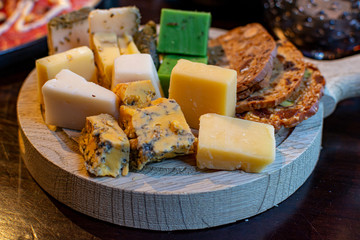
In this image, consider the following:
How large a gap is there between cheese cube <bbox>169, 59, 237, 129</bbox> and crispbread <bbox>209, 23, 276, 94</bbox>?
9.3 inches

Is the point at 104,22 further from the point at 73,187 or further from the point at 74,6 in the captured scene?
the point at 74,6

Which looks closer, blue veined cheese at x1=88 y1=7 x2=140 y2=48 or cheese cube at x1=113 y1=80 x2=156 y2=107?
cheese cube at x1=113 y1=80 x2=156 y2=107

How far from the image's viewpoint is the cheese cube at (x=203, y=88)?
6.29 ft

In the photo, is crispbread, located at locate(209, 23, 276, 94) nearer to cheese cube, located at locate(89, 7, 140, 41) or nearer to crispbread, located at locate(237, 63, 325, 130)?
crispbread, located at locate(237, 63, 325, 130)

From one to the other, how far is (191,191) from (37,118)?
3.19 feet

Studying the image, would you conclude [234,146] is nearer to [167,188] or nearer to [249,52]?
[167,188]

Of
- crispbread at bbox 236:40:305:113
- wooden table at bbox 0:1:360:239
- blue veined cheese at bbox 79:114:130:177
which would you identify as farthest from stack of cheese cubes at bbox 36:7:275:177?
wooden table at bbox 0:1:360:239

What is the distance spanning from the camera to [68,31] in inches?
95.8

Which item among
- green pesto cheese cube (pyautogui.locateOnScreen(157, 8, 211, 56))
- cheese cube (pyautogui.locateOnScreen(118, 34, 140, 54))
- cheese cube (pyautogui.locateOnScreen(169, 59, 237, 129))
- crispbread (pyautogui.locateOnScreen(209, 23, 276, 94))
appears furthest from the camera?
green pesto cheese cube (pyautogui.locateOnScreen(157, 8, 211, 56))

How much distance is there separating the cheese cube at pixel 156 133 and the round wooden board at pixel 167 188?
3.5 inches

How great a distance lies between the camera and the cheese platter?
5.63 ft

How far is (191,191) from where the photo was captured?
1.69 meters

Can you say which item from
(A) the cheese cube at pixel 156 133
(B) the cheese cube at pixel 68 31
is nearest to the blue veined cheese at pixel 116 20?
(B) the cheese cube at pixel 68 31

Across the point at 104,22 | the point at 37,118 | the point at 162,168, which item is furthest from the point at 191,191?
the point at 104,22
